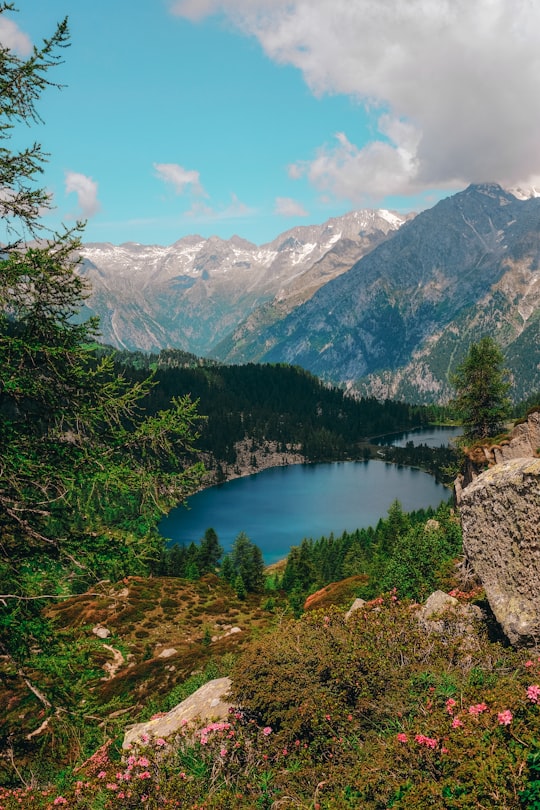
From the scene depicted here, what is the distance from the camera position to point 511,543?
13430 mm

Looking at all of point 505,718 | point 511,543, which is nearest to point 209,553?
point 511,543

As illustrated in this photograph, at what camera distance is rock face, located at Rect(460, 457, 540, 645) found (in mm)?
12414

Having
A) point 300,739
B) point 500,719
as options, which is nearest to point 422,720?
point 500,719

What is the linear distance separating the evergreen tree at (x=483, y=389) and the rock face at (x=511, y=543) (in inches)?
1735

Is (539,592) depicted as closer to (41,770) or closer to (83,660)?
(83,660)

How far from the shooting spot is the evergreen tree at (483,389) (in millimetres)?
54781

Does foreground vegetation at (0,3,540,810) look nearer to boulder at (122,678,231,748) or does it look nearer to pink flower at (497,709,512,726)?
pink flower at (497,709,512,726)

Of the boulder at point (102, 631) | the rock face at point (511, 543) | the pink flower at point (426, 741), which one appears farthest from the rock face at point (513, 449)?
the boulder at point (102, 631)

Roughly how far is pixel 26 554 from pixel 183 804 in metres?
6.08

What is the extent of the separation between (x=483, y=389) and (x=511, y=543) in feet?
150

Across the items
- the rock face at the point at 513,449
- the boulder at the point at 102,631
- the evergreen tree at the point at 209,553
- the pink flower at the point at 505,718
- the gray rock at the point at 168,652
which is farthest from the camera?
the evergreen tree at the point at 209,553

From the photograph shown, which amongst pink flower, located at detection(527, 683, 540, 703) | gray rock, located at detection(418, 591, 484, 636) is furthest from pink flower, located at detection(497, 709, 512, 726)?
gray rock, located at detection(418, 591, 484, 636)

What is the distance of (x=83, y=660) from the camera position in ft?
35.0

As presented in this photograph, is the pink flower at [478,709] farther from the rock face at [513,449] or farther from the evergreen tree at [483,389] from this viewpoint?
the evergreen tree at [483,389]
